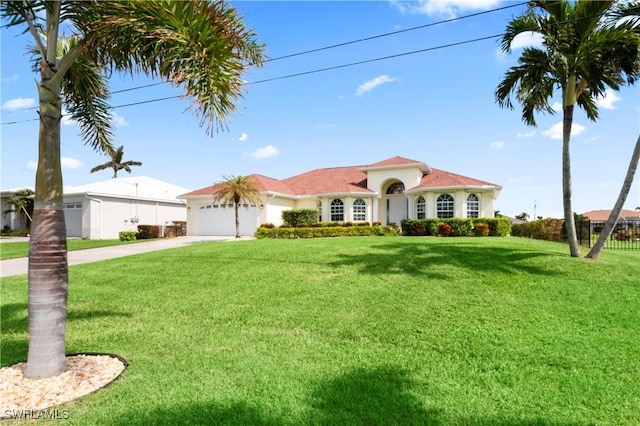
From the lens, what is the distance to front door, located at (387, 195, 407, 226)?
29.7 metres

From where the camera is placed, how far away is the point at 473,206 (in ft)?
84.7

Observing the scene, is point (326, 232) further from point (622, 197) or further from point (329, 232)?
point (622, 197)

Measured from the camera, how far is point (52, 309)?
185 inches

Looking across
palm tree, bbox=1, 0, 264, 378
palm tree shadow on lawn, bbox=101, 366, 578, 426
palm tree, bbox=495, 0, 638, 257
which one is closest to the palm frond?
palm tree, bbox=1, 0, 264, 378

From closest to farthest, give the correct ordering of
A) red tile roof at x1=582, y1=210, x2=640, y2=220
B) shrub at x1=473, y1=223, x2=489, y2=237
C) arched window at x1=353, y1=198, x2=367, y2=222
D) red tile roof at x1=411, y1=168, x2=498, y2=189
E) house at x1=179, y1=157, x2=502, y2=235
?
shrub at x1=473, y1=223, x2=489, y2=237
red tile roof at x1=411, y1=168, x2=498, y2=189
house at x1=179, y1=157, x2=502, y2=235
arched window at x1=353, y1=198, x2=367, y2=222
red tile roof at x1=582, y1=210, x2=640, y2=220

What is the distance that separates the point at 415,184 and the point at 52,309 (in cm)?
2574

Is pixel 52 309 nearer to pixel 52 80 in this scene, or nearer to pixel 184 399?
pixel 184 399

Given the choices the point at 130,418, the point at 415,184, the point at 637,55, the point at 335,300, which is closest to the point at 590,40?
the point at 637,55

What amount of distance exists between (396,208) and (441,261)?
1919 cm

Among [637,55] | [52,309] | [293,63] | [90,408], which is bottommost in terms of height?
[90,408]

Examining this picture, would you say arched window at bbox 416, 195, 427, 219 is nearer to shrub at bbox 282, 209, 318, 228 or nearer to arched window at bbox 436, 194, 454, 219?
arched window at bbox 436, 194, 454, 219

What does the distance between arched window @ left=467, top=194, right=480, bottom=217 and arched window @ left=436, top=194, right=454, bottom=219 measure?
3.79 ft

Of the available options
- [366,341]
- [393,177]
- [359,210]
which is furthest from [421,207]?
[366,341]

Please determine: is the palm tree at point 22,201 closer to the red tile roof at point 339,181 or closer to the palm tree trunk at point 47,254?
the red tile roof at point 339,181
